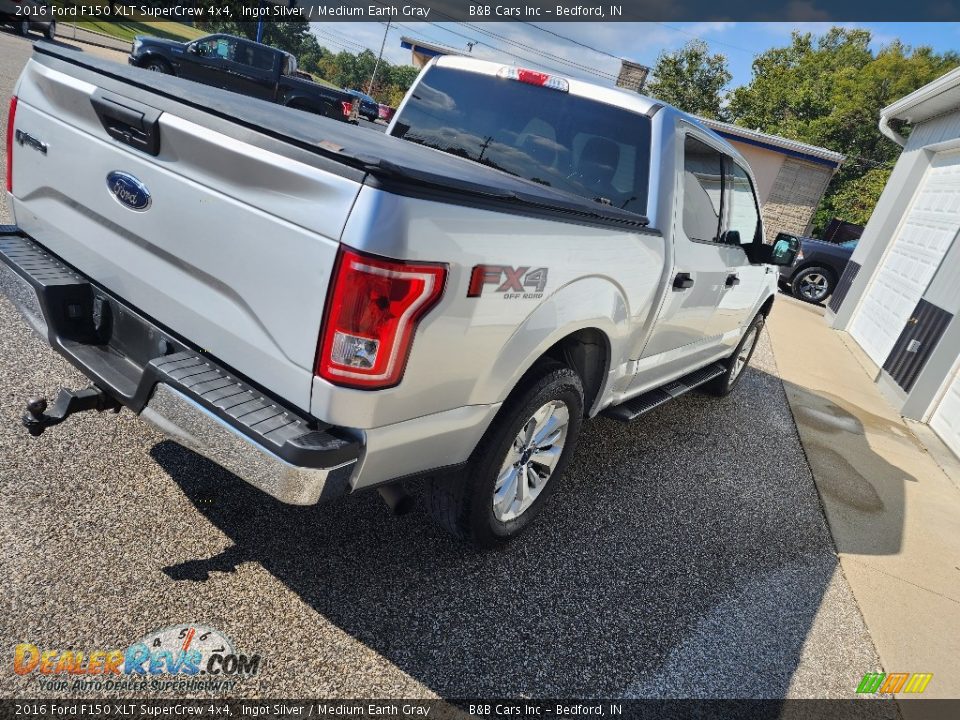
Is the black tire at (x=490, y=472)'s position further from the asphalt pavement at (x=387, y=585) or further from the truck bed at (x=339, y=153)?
the truck bed at (x=339, y=153)

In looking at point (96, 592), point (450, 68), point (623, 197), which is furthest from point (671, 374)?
point (96, 592)

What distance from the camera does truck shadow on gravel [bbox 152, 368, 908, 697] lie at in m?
2.43

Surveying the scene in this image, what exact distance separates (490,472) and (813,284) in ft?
48.7

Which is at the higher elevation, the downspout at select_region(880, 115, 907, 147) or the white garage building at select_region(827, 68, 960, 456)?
the downspout at select_region(880, 115, 907, 147)

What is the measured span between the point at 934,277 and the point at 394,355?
29.5ft

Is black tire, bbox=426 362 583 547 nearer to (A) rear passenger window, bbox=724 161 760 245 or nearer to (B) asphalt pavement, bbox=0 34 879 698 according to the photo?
(B) asphalt pavement, bbox=0 34 879 698

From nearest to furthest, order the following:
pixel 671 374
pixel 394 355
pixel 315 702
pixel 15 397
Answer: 1. pixel 394 355
2. pixel 315 702
3. pixel 15 397
4. pixel 671 374

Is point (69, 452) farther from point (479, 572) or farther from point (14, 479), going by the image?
point (479, 572)

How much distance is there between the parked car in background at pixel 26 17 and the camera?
20.9 m

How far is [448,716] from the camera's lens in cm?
215

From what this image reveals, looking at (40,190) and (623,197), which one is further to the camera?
(623,197)

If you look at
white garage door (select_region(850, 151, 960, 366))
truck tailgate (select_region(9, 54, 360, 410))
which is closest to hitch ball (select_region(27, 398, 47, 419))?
truck tailgate (select_region(9, 54, 360, 410))

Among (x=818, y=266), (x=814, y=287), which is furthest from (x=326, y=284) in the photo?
(x=814, y=287)

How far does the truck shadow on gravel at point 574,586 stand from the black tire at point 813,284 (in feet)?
40.8
